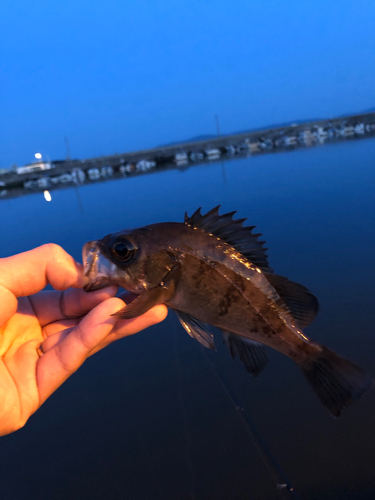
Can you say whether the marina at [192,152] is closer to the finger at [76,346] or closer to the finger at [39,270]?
the finger at [39,270]

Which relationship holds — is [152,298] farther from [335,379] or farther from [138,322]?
[335,379]

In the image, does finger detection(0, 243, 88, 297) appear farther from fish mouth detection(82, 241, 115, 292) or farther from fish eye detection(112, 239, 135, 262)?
fish eye detection(112, 239, 135, 262)

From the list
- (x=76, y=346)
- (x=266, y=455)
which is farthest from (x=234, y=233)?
(x=266, y=455)

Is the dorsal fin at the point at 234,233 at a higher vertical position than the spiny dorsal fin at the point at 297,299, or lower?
higher

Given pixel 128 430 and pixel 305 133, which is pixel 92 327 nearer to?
pixel 128 430

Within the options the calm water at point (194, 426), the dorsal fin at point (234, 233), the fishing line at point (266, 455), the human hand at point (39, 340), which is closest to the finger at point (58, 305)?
the human hand at point (39, 340)

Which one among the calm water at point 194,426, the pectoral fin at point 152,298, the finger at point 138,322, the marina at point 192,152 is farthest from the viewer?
the marina at point 192,152
